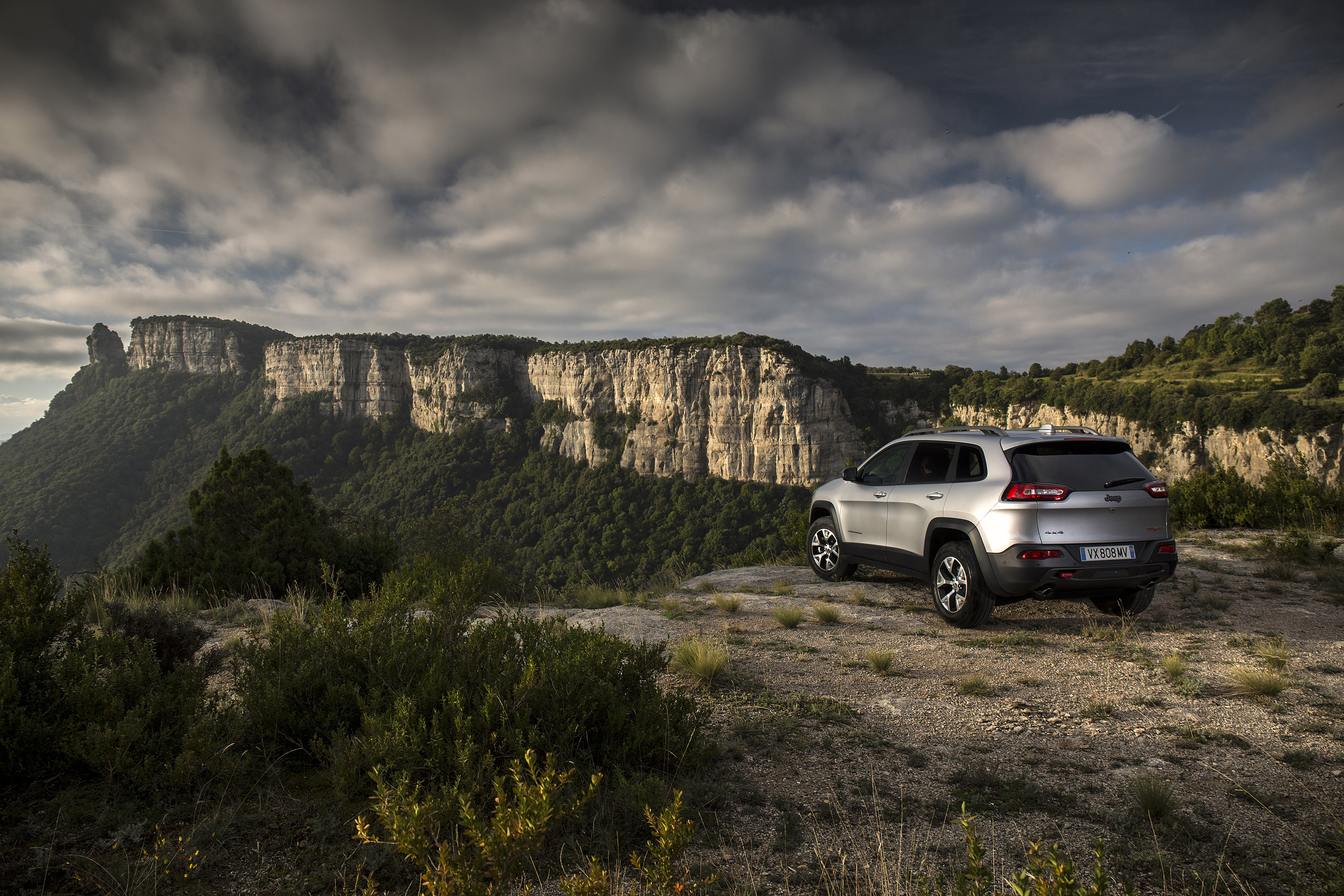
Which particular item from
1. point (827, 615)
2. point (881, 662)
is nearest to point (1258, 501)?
point (827, 615)

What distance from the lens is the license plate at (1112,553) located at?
5.05 metres

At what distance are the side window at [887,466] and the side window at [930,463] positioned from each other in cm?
17

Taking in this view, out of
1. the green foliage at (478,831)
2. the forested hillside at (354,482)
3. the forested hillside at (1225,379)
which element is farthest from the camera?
the forested hillside at (354,482)

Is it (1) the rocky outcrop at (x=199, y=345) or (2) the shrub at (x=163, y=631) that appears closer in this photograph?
(2) the shrub at (x=163, y=631)

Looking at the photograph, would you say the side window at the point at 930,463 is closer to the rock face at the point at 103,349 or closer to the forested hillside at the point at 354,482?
the forested hillside at the point at 354,482

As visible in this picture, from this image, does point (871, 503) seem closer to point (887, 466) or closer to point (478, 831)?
point (887, 466)

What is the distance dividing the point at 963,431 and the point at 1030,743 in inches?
148

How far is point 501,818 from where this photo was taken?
1.66 m

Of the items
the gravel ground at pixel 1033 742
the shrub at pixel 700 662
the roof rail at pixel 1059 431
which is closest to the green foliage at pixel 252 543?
the shrub at pixel 700 662

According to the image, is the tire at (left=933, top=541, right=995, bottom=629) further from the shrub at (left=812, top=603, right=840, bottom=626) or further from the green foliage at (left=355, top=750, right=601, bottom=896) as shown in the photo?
the green foliage at (left=355, top=750, right=601, bottom=896)

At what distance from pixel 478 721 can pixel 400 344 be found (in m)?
98.0

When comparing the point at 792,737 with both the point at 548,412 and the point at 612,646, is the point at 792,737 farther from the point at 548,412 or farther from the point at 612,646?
the point at 548,412

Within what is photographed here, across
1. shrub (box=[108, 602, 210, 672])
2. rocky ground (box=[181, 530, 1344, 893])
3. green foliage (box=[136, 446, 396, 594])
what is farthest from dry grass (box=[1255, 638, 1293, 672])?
green foliage (box=[136, 446, 396, 594])

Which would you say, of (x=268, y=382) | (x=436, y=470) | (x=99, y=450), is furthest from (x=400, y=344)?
(x=99, y=450)
